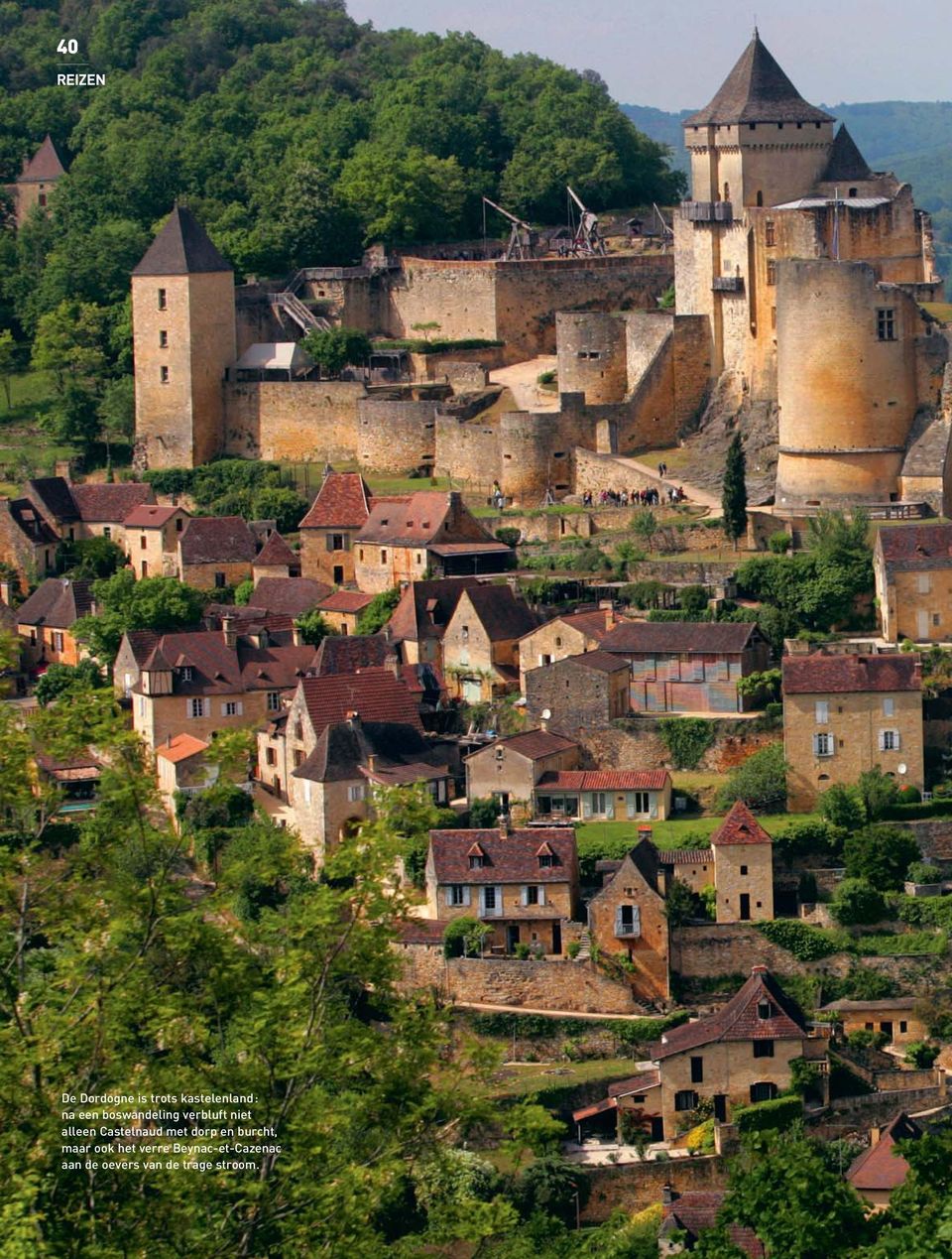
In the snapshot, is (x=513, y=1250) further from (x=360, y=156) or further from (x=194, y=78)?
(x=194, y=78)

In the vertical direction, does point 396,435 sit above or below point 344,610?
above

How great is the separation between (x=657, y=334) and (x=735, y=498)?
23.6ft

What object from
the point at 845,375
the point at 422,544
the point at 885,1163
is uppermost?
the point at 845,375

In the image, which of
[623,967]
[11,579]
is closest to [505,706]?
[623,967]

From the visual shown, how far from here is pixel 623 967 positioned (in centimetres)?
4128

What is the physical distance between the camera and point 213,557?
55094mm

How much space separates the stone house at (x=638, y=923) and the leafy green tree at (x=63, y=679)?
12.7m

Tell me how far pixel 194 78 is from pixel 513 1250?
53585mm

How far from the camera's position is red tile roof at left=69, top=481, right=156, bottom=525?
191ft

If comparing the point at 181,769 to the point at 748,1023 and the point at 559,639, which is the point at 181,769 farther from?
the point at 748,1023

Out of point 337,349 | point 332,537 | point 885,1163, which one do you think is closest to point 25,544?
point 332,537

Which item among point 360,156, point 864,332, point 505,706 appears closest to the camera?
point 505,706

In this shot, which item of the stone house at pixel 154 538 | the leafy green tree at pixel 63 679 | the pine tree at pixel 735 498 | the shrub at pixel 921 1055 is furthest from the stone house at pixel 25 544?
the shrub at pixel 921 1055

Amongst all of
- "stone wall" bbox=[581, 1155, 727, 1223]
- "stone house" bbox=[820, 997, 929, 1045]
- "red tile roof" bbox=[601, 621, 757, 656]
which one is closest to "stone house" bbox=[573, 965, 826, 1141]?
"stone wall" bbox=[581, 1155, 727, 1223]
